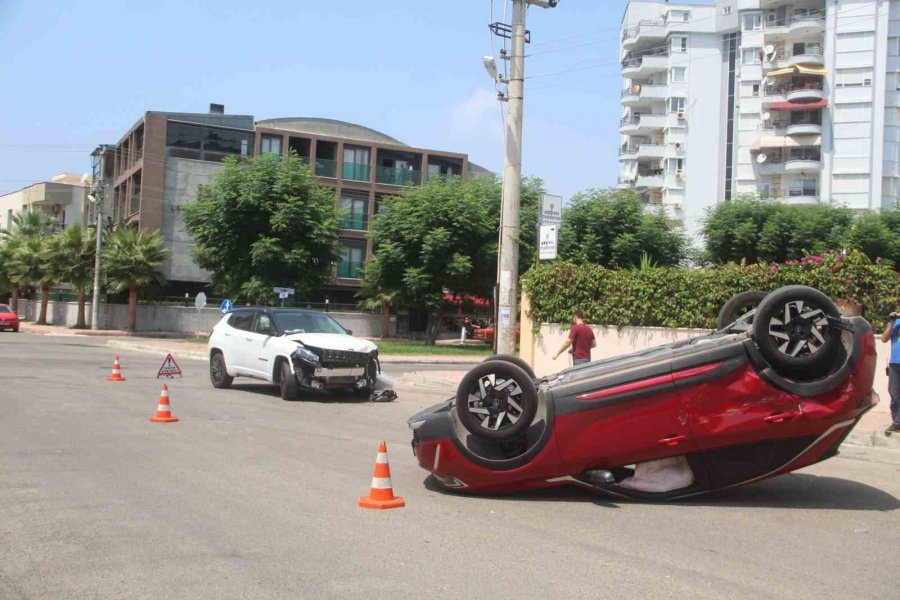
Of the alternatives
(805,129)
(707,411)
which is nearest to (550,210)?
(707,411)

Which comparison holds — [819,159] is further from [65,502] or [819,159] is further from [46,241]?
[65,502]

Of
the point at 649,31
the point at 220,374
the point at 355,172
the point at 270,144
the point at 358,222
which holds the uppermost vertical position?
the point at 649,31

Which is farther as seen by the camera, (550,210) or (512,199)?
(512,199)

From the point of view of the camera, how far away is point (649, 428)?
686cm

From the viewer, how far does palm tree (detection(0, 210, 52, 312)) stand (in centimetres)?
5631

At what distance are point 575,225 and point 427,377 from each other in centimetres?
1907

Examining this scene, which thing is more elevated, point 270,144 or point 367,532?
point 270,144

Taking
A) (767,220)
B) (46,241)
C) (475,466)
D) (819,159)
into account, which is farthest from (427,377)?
(819,159)

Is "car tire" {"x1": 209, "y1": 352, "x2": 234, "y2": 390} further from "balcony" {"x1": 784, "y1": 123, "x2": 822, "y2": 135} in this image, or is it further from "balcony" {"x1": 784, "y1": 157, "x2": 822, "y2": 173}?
"balcony" {"x1": 784, "y1": 123, "x2": 822, "y2": 135}

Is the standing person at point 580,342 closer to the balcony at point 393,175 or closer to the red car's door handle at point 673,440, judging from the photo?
the red car's door handle at point 673,440

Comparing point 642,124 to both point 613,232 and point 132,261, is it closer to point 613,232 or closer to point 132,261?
point 613,232

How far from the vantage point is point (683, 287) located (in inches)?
683

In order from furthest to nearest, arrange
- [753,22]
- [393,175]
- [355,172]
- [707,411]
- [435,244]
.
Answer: [753,22]
[393,175]
[355,172]
[435,244]
[707,411]

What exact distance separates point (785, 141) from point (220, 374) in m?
57.2
